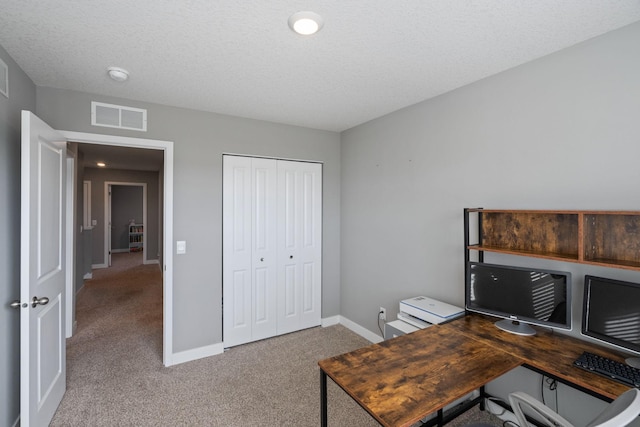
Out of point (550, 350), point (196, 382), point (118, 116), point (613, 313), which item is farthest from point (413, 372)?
point (118, 116)

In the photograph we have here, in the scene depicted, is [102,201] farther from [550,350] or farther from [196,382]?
[550,350]

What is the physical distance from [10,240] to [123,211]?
8.56m

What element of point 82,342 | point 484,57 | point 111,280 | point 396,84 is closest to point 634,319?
point 484,57

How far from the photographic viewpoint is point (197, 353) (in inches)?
119

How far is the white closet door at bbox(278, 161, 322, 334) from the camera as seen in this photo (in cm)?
354

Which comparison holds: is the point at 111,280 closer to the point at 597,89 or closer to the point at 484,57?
the point at 484,57

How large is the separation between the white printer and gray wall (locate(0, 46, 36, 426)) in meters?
2.57

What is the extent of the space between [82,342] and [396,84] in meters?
4.22

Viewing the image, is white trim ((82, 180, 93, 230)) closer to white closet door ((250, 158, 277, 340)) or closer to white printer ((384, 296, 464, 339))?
white closet door ((250, 158, 277, 340))

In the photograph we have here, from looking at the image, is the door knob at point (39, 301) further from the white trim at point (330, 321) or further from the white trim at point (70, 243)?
the white trim at point (330, 321)

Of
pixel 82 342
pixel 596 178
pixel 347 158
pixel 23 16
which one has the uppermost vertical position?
pixel 23 16

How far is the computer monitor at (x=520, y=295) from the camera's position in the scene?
176 centimetres

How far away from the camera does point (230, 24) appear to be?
1.61 metres

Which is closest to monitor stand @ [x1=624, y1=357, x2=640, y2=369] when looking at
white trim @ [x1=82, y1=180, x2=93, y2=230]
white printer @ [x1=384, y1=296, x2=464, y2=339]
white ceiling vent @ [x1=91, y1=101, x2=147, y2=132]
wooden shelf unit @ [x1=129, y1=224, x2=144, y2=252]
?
white printer @ [x1=384, y1=296, x2=464, y2=339]
